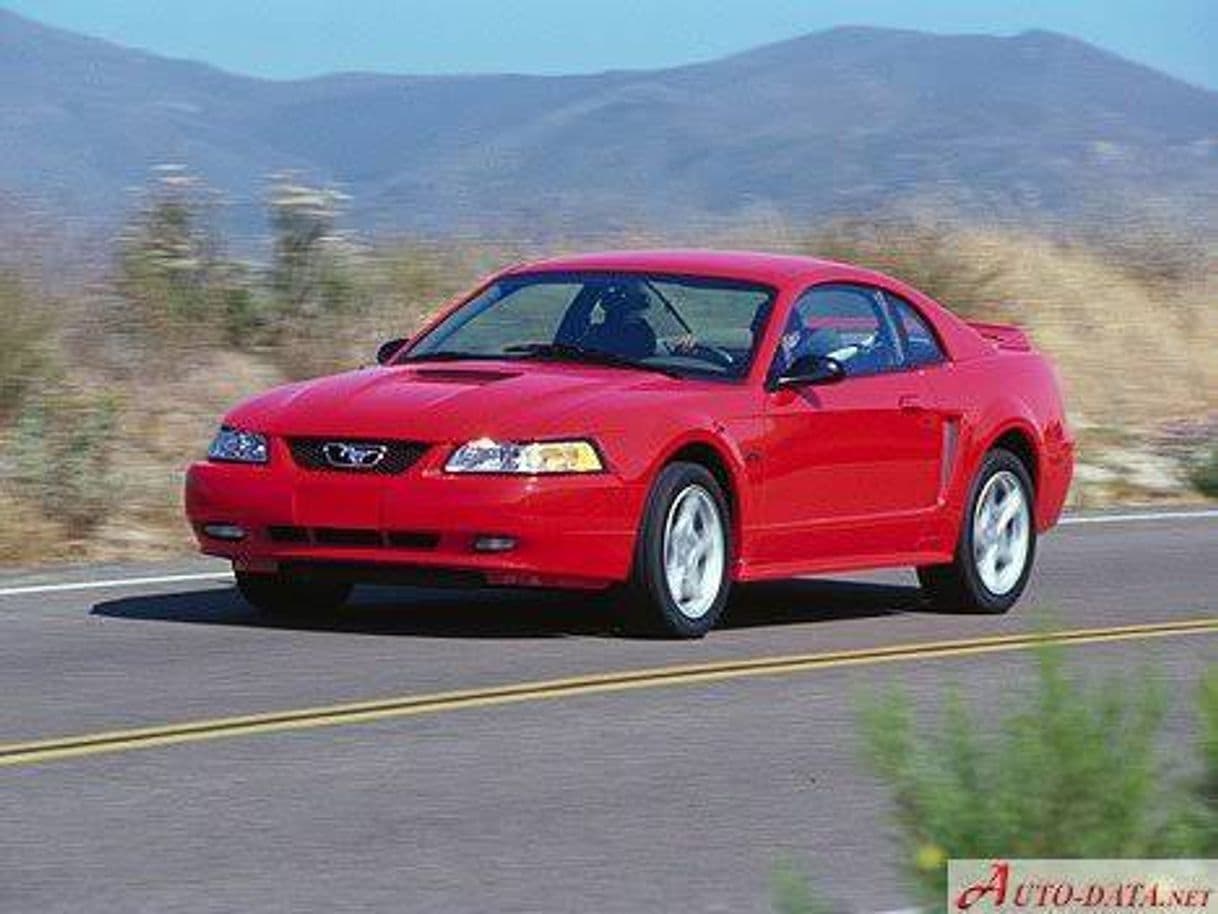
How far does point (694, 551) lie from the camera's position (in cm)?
1368

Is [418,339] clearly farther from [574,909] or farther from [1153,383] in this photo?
[1153,383]

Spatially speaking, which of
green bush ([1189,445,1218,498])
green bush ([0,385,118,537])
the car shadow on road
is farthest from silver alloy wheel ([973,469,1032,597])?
green bush ([1189,445,1218,498])

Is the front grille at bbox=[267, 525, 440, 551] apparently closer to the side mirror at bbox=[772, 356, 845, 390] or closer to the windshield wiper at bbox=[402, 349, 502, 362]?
the windshield wiper at bbox=[402, 349, 502, 362]

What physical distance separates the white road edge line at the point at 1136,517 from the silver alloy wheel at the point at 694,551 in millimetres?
6091

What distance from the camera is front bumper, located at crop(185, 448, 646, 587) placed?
13141 mm

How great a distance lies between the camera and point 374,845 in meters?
9.14

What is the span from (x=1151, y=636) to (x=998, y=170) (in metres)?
86.9

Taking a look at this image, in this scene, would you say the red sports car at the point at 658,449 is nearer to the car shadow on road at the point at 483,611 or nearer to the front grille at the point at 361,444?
the front grille at the point at 361,444

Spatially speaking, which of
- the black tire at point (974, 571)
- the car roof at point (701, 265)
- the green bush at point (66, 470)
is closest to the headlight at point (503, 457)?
the car roof at point (701, 265)

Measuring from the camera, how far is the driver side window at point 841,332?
14492 millimetres

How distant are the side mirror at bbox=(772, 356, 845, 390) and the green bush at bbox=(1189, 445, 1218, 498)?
8.40 m

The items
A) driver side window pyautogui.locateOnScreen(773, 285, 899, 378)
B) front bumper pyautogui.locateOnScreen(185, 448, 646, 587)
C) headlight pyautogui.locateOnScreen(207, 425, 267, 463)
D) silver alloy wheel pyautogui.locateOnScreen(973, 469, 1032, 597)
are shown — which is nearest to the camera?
front bumper pyautogui.locateOnScreen(185, 448, 646, 587)

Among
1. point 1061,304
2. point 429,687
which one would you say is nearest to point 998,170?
point 1061,304

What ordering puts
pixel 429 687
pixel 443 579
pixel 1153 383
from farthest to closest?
pixel 1153 383, pixel 443 579, pixel 429 687
